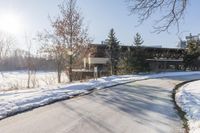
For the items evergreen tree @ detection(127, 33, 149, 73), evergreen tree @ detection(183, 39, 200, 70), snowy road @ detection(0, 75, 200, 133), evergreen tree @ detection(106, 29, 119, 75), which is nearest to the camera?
snowy road @ detection(0, 75, 200, 133)

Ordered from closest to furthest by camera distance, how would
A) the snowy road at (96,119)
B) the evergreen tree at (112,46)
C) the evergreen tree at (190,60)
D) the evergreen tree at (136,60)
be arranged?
the snowy road at (96,119) → the evergreen tree at (136,60) → the evergreen tree at (112,46) → the evergreen tree at (190,60)

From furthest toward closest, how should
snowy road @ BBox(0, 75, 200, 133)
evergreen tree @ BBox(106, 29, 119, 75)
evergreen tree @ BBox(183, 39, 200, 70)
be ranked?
evergreen tree @ BBox(183, 39, 200, 70)
evergreen tree @ BBox(106, 29, 119, 75)
snowy road @ BBox(0, 75, 200, 133)

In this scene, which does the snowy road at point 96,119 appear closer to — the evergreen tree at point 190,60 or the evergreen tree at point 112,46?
the evergreen tree at point 112,46

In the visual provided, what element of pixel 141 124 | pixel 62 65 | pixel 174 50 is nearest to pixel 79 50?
pixel 62 65

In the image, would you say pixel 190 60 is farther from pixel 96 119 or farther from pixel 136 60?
pixel 96 119

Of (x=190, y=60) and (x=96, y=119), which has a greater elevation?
(x=190, y=60)

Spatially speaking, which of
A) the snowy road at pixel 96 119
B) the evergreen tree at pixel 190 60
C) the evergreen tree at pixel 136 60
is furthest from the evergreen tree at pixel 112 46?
the snowy road at pixel 96 119

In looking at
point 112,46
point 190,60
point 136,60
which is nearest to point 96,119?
point 136,60

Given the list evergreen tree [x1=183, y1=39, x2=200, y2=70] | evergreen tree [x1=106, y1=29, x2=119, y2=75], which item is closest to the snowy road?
evergreen tree [x1=106, y1=29, x2=119, y2=75]

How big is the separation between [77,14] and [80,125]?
21.5m

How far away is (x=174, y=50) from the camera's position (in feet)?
190

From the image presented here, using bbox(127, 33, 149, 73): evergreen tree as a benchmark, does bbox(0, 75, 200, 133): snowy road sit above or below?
below

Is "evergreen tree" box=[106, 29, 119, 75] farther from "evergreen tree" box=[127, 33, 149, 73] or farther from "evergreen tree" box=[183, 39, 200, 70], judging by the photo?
"evergreen tree" box=[183, 39, 200, 70]

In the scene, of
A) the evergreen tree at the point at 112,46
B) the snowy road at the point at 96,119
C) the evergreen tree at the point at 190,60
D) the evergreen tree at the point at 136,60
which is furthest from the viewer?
the evergreen tree at the point at 190,60
